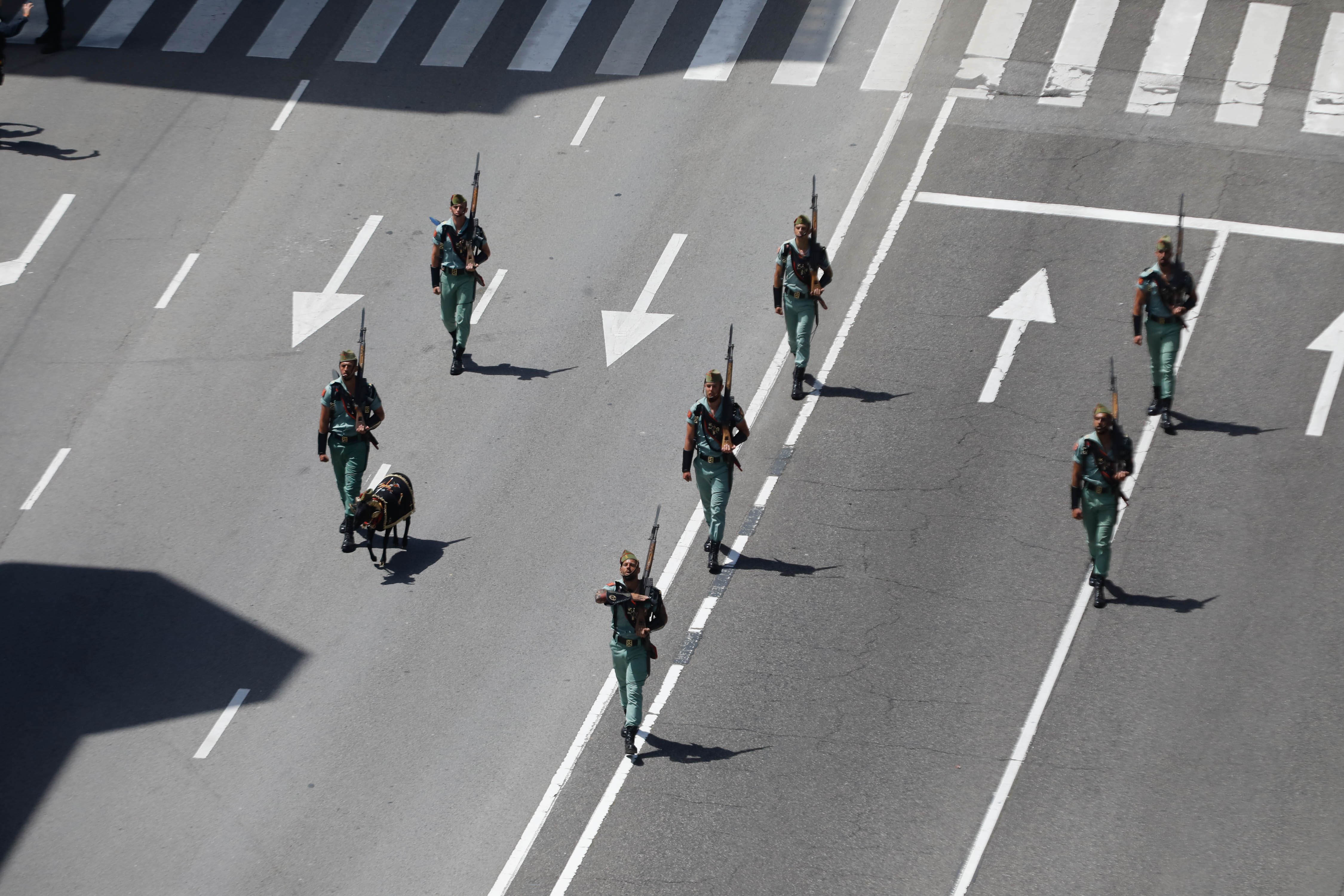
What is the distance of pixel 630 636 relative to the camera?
1474 centimetres

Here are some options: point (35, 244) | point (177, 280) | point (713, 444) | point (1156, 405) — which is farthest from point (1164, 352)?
point (35, 244)

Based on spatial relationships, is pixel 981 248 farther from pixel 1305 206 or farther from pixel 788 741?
pixel 788 741

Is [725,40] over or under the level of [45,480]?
over

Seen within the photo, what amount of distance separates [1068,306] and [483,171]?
27.4ft

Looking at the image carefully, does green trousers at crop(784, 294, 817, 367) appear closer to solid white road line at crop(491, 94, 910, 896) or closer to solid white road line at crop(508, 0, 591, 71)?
solid white road line at crop(491, 94, 910, 896)

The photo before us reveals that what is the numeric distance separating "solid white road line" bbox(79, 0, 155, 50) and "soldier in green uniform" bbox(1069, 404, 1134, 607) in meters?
17.8

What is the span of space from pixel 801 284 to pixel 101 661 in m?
8.37

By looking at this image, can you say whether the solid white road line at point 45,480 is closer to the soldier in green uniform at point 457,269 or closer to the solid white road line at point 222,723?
the solid white road line at point 222,723

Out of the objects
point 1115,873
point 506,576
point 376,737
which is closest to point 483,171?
point 506,576

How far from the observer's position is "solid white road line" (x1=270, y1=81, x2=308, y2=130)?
81.6 ft

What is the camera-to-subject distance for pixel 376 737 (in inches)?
625

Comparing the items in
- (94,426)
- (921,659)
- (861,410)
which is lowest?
(94,426)

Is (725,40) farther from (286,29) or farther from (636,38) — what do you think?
(286,29)

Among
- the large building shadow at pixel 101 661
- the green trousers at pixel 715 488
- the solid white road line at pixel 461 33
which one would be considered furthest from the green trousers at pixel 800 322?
the solid white road line at pixel 461 33
